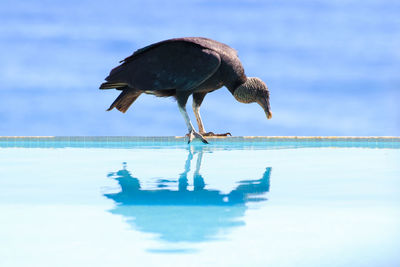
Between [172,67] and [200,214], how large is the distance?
3633 millimetres

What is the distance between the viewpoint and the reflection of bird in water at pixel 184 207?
92.5 inches

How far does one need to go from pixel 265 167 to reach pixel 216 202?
1795mm

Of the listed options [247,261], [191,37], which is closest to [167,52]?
[191,37]

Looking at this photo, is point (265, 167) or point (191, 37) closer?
point (265, 167)

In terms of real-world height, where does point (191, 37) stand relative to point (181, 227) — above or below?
above

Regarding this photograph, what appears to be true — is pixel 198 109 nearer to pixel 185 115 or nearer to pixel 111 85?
pixel 185 115

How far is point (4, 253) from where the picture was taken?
2.07m

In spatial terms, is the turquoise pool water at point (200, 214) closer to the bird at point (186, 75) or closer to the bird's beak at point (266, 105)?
the bird at point (186, 75)

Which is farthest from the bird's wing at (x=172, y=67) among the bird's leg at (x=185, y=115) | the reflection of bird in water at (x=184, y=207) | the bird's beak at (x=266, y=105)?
the reflection of bird in water at (x=184, y=207)

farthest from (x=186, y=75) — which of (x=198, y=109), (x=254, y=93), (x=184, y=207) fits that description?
(x=184, y=207)

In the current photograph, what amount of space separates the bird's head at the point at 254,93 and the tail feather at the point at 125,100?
131cm

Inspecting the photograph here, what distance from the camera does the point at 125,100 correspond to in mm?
6969

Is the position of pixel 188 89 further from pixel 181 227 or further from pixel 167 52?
pixel 181 227

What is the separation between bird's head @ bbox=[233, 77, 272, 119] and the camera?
674 centimetres
